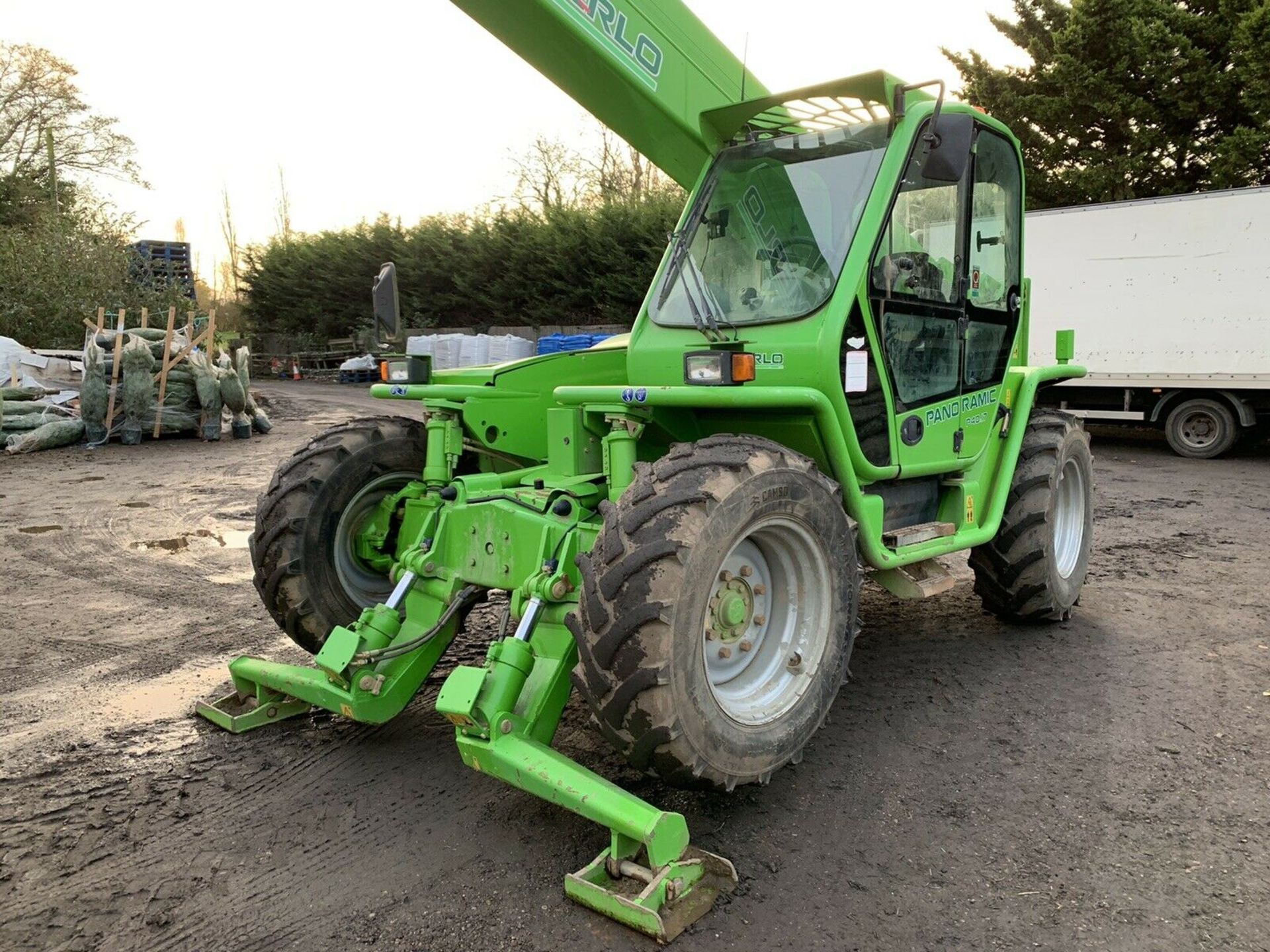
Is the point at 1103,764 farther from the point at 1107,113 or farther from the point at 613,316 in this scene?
the point at 613,316

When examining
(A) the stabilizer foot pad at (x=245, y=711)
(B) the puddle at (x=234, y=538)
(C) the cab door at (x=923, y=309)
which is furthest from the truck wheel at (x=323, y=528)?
(B) the puddle at (x=234, y=538)

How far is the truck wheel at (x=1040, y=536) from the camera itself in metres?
5.08

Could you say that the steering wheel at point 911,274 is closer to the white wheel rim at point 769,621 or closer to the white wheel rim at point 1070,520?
the white wheel rim at point 769,621

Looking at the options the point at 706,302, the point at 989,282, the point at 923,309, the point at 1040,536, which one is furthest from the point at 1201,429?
the point at 706,302

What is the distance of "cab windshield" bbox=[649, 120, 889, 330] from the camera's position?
12.7ft

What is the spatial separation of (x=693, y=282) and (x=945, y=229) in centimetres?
120

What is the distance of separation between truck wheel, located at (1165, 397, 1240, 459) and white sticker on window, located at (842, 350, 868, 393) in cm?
1059

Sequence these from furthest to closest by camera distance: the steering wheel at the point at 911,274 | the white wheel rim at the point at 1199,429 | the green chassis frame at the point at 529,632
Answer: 1. the white wheel rim at the point at 1199,429
2. the steering wheel at the point at 911,274
3. the green chassis frame at the point at 529,632

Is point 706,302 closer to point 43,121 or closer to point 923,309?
point 923,309

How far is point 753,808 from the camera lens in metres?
3.40

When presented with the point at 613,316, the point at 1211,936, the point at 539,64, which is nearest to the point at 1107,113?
the point at 613,316

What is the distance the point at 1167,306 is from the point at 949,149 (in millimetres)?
10210

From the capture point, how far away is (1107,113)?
17.0 meters

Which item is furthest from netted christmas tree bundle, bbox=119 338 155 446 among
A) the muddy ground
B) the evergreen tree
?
the evergreen tree
